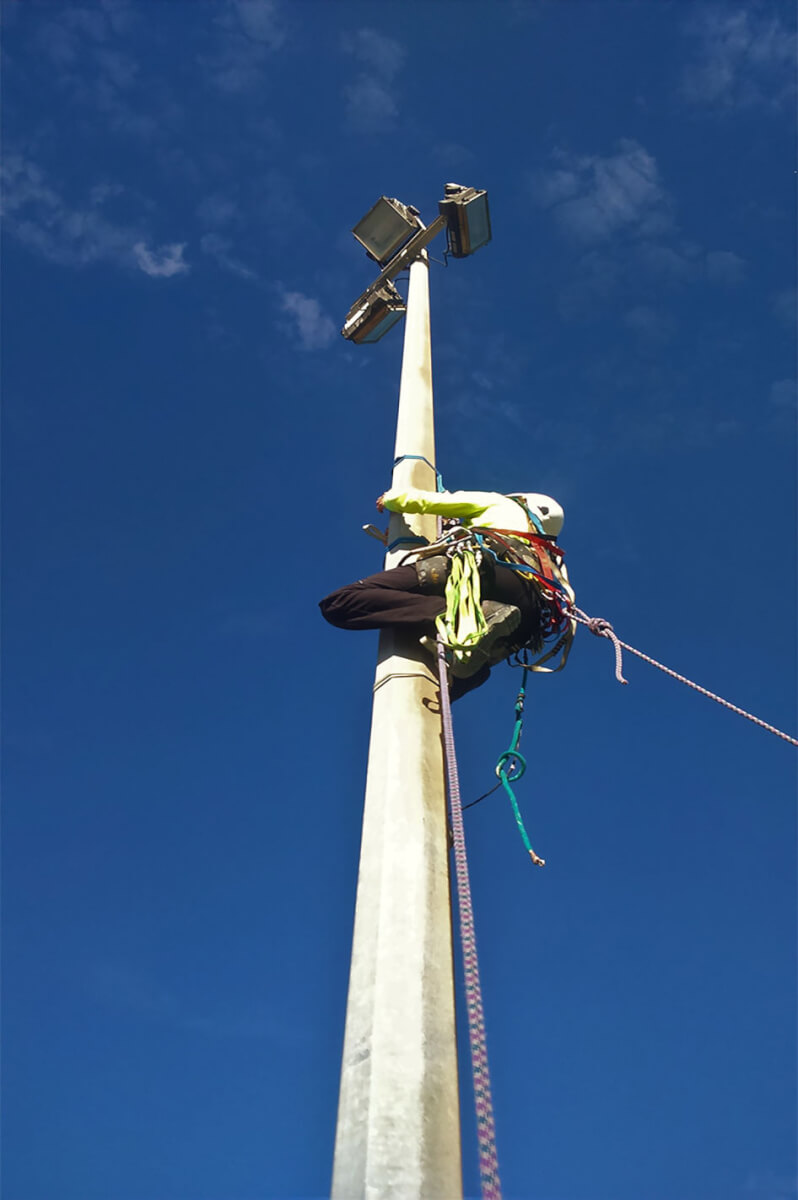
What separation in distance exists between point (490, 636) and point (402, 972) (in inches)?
75.6

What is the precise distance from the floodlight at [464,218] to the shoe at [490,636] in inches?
213

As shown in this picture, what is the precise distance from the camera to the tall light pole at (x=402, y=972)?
350 cm

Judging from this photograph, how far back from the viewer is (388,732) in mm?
5000

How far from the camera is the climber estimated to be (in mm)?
5441

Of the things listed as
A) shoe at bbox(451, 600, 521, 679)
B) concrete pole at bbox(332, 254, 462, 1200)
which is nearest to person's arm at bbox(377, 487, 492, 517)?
shoe at bbox(451, 600, 521, 679)

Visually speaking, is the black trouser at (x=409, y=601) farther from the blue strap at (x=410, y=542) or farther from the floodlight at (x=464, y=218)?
the floodlight at (x=464, y=218)

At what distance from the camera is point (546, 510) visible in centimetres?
645

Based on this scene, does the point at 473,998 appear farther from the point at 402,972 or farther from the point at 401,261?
the point at 401,261

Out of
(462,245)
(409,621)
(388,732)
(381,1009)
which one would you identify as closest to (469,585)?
(409,621)

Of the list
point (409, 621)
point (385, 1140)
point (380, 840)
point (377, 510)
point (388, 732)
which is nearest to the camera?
point (385, 1140)

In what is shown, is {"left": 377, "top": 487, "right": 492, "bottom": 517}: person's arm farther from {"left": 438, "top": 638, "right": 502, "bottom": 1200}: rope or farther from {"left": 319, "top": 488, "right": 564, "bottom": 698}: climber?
{"left": 438, "top": 638, "right": 502, "bottom": 1200}: rope

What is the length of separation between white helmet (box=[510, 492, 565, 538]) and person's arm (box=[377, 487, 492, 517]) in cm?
38

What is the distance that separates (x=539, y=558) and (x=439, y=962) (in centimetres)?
256

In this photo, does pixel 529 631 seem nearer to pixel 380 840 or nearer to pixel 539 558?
pixel 539 558
